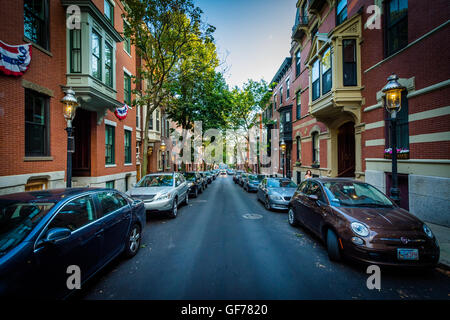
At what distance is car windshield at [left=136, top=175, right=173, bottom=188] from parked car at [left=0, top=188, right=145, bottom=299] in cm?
457

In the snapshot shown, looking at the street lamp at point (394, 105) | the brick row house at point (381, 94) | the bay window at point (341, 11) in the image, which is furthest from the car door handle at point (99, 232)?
the bay window at point (341, 11)

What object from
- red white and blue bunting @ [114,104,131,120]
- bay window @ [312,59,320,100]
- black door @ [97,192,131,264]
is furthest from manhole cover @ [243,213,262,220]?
red white and blue bunting @ [114,104,131,120]

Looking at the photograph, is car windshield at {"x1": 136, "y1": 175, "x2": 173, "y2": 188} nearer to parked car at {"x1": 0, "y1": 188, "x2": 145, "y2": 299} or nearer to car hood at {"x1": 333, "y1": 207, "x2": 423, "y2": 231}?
parked car at {"x1": 0, "y1": 188, "x2": 145, "y2": 299}

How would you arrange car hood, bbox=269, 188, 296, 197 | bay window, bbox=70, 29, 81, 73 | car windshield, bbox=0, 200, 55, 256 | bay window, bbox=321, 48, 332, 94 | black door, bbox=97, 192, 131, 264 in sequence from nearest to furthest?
1. car windshield, bbox=0, 200, 55, 256
2. black door, bbox=97, 192, 131, 264
3. bay window, bbox=70, 29, 81, 73
4. car hood, bbox=269, 188, 296, 197
5. bay window, bbox=321, 48, 332, 94

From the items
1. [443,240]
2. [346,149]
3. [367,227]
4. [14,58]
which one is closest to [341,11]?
[346,149]

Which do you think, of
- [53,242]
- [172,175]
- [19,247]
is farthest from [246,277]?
[172,175]

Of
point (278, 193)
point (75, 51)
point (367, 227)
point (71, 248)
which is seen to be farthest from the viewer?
point (278, 193)

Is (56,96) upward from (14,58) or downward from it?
downward

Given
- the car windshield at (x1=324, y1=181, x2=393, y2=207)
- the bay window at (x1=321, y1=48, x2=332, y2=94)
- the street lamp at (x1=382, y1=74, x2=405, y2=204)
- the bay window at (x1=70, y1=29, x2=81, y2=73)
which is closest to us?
the car windshield at (x1=324, y1=181, x2=393, y2=207)

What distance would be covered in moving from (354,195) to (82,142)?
41.3 feet

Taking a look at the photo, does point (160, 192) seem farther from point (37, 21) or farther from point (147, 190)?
point (37, 21)

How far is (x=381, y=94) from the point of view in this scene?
27.8 feet

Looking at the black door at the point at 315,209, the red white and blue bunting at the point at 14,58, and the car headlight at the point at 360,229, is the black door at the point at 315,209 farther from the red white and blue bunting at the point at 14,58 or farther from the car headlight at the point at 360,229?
the red white and blue bunting at the point at 14,58

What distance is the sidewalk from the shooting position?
13.2ft
